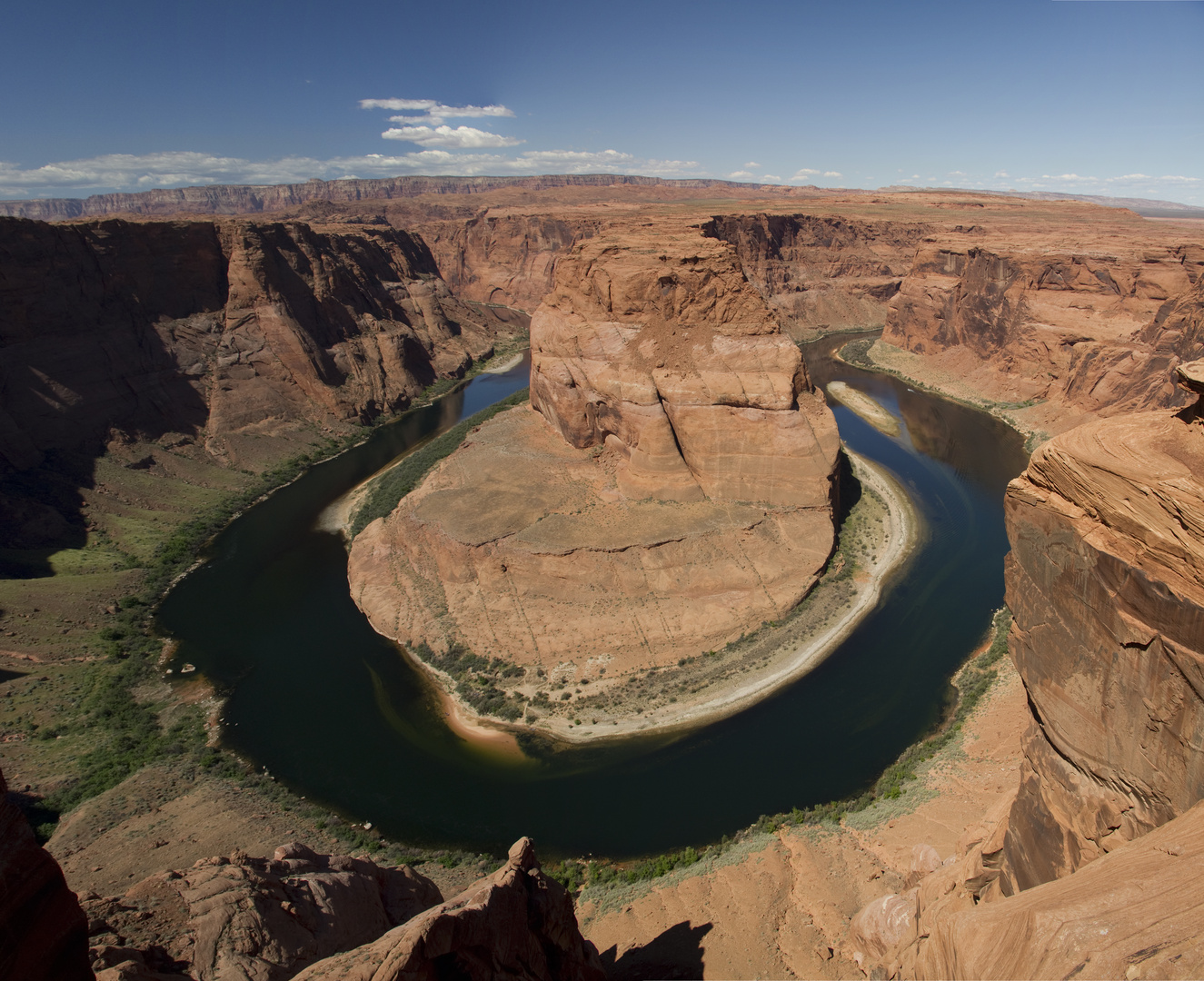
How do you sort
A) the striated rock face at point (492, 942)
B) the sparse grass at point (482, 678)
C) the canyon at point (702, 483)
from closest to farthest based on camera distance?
the canyon at point (702, 483)
the striated rock face at point (492, 942)
the sparse grass at point (482, 678)

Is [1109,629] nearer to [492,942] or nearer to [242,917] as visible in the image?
[492,942]

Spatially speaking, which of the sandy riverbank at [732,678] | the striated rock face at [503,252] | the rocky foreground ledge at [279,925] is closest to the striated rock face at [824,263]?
the striated rock face at [503,252]

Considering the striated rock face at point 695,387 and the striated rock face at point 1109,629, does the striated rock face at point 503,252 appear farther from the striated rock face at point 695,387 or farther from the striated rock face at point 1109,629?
the striated rock face at point 1109,629

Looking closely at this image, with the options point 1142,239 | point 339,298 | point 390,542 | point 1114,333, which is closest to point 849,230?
point 1142,239

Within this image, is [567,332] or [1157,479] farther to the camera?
[567,332]

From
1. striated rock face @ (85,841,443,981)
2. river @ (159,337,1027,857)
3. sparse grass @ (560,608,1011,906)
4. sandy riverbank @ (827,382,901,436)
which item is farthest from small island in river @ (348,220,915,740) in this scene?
sandy riverbank @ (827,382,901,436)

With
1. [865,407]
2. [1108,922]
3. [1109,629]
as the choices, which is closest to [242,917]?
[1108,922]

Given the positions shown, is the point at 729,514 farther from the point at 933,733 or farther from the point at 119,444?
the point at 119,444
